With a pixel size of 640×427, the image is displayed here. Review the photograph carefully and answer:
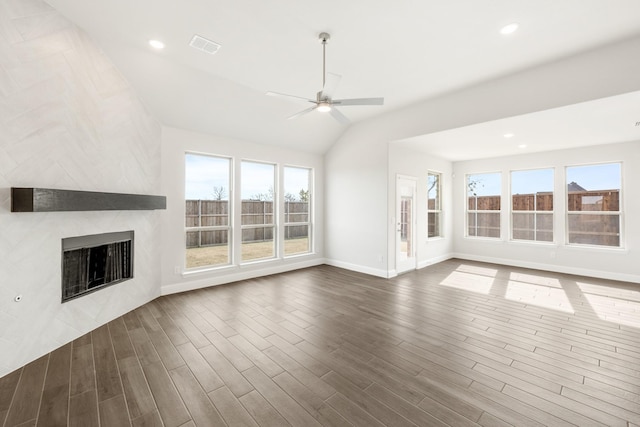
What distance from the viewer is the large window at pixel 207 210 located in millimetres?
4785

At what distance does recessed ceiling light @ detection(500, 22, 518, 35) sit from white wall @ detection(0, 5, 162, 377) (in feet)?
15.3

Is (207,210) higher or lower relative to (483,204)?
lower

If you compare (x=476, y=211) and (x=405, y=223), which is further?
(x=476, y=211)

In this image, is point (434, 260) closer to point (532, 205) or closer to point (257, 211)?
point (532, 205)

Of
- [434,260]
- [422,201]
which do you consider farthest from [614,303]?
[422,201]

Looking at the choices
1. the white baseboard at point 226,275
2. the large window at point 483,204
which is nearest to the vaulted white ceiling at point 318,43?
the white baseboard at point 226,275

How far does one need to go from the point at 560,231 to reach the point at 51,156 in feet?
28.8

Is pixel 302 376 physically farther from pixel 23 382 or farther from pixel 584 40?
pixel 584 40

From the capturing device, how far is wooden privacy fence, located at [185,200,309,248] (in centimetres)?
484

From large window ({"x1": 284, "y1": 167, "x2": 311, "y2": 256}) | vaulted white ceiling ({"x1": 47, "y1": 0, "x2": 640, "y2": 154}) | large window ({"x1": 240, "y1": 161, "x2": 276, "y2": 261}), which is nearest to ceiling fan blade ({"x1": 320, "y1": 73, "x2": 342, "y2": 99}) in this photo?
vaulted white ceiling ({"x1": 47, "y1": 0, "x2": 640, "y2": 154})

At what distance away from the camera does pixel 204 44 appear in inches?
123

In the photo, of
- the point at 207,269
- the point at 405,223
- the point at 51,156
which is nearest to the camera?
the point at 51,156

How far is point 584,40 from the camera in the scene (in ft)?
9.89

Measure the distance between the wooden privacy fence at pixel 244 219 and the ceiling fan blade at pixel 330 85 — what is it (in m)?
3.14
